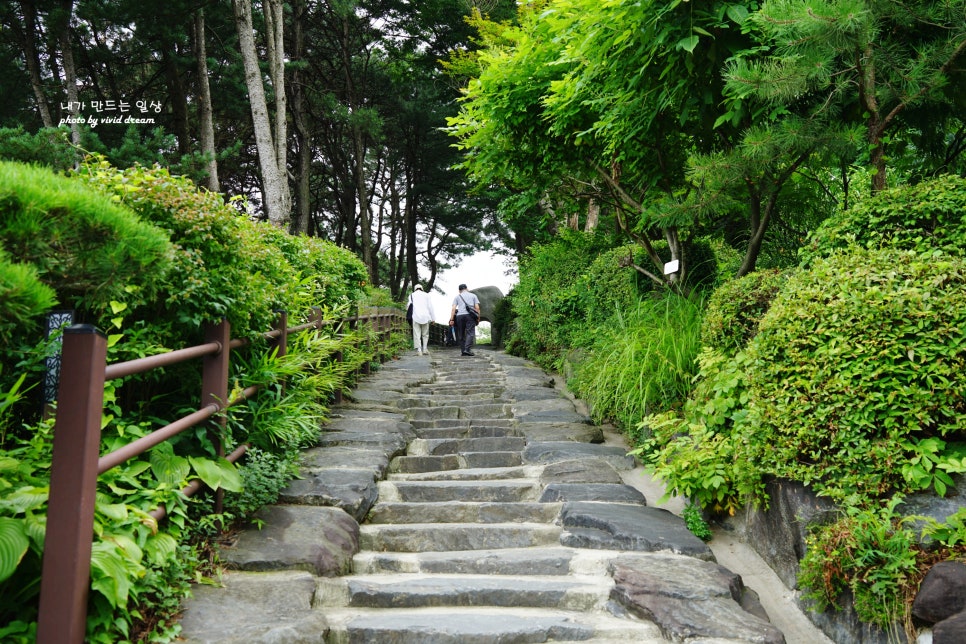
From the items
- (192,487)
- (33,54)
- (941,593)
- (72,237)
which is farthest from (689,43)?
(33,54)

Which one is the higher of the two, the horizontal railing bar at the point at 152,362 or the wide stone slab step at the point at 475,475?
the horizontal railing bar at the point at 152,362

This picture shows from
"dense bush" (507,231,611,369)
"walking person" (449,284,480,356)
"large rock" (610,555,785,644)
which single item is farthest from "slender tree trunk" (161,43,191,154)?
Result: "large rock" (610,555,785,644)

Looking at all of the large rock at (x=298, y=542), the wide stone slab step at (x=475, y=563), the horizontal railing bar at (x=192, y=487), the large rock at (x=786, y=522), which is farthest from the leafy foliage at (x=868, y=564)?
→ the horizontal railing bar at (x=192, y=487)

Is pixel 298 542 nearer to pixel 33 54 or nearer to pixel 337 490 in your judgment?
pixel 337 490

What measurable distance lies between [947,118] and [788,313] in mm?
Result: 2704

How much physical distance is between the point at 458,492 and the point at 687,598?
2.03 meters

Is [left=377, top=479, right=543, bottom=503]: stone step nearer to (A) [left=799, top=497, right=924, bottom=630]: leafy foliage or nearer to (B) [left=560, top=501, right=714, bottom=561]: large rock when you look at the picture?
(B) [left=560, top=501, right=714, bottom=561]: large rock

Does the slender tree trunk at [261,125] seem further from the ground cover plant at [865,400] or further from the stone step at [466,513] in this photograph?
the ground cover plant at [865,400]

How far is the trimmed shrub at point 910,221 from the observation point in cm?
385

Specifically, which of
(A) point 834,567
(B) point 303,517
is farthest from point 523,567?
(A) point 834,567

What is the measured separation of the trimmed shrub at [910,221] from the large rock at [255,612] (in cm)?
376

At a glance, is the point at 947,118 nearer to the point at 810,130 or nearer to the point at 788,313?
the point at 810,130

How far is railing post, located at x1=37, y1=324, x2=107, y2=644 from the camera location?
2.23 m

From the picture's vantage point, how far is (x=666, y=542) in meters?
3.91
